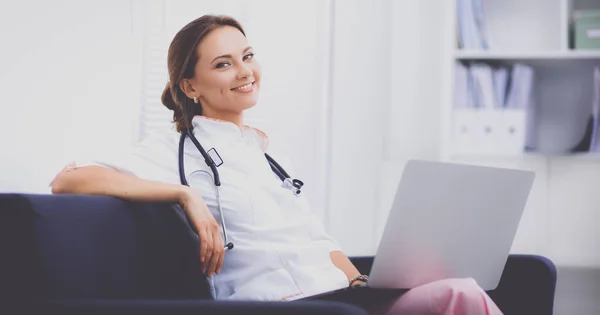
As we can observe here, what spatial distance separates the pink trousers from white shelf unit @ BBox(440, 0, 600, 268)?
1500 millimetres

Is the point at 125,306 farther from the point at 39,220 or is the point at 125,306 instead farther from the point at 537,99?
the point at 537,99

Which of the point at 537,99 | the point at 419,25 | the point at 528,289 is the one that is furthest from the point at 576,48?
the point at 528,289

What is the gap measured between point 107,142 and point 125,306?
946 millimetres

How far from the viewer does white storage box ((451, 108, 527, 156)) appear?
2.96m

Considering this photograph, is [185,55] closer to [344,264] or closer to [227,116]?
[227,116]

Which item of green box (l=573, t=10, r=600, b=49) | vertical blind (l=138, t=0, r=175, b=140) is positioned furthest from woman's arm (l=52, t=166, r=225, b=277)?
green box (l=573, t=10, r=600, b=49)

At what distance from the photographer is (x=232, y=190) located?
1656mm

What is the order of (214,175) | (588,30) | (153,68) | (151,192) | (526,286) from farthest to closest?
(588,30)
(153,68)
(526,286)
(214,175)
(151,192)

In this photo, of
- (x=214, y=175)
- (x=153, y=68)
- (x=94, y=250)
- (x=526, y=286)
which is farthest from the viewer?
(x=153, y=68)

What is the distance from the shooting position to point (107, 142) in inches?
80.2

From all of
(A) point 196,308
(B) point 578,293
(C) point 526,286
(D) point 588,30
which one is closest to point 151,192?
(A) point 196,308

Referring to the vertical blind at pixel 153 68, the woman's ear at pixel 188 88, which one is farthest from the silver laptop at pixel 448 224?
the vertical blind at pixel 153 68

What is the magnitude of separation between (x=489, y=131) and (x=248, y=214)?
1.61 m

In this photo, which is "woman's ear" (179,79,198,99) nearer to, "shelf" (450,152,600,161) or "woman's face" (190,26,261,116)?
"woman's face" (190,26,261,116)
